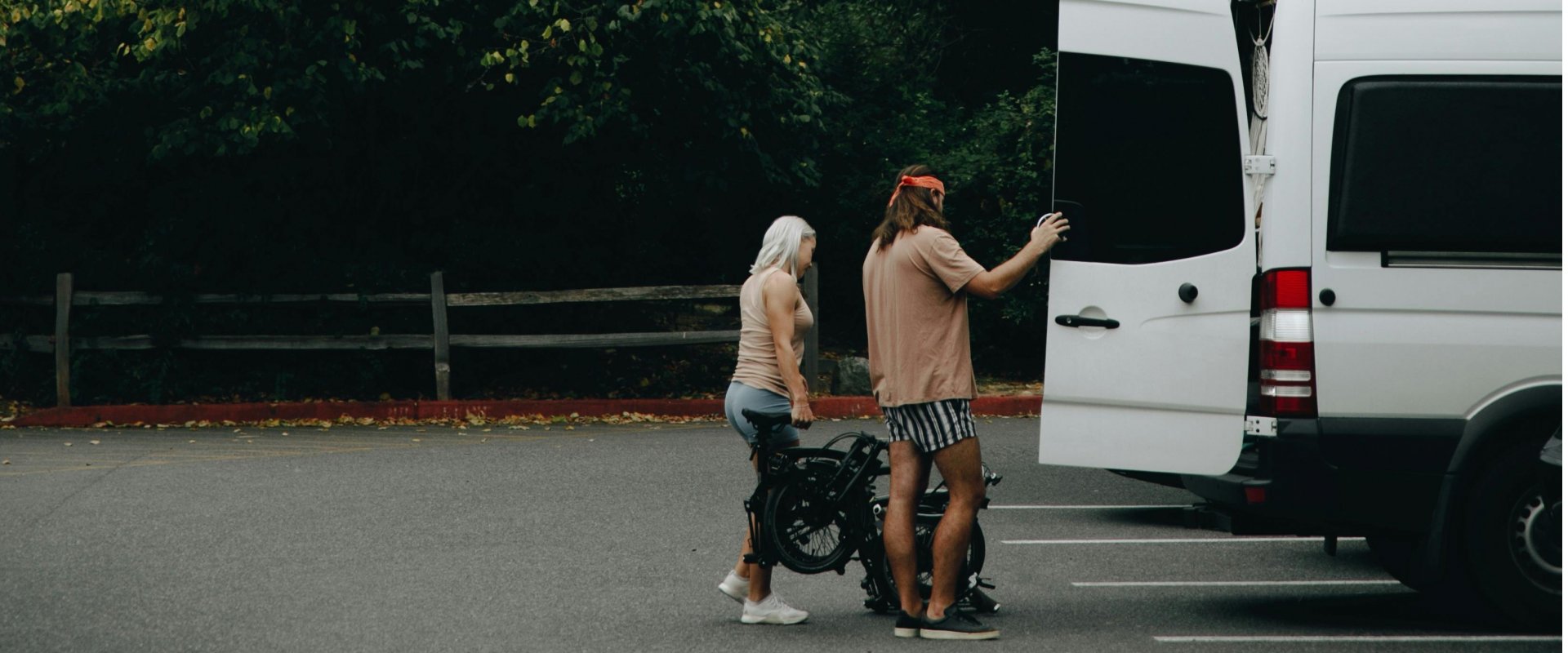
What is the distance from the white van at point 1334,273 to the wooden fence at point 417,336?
917 centimetres

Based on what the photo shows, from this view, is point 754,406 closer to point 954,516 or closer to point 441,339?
point 954,516

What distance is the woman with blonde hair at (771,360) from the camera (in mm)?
6219

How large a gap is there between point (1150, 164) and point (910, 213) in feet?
2.81

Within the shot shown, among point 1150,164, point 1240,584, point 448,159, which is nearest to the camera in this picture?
point 1150,164

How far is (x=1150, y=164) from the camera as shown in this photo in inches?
230

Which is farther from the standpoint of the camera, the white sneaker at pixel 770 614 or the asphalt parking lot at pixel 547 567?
the white sneaker at pixel 770 614

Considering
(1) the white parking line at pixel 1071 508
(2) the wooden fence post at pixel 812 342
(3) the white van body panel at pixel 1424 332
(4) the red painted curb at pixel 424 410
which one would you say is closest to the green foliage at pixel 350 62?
(2) the wooden fence post at pixel 812 342

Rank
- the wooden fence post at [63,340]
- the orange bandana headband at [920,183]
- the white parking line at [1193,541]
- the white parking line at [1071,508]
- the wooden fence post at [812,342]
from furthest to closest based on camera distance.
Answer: the wooden fence post at [812,342]
the wooden fence post at [63,340]
the white parking line at [1071,508]
the white parking line at [1193,541]
the orange bandana headband at [920,183]

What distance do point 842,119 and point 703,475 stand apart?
807 cm

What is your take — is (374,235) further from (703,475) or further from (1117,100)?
(1117,100)

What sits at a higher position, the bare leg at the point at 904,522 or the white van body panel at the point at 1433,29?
the white van body panel at the point at 1433,29

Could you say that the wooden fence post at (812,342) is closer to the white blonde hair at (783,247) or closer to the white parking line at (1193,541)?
the white parking line at (1193,541)

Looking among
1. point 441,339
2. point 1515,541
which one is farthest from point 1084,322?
point 441,339

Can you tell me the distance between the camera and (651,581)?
23.2ft
